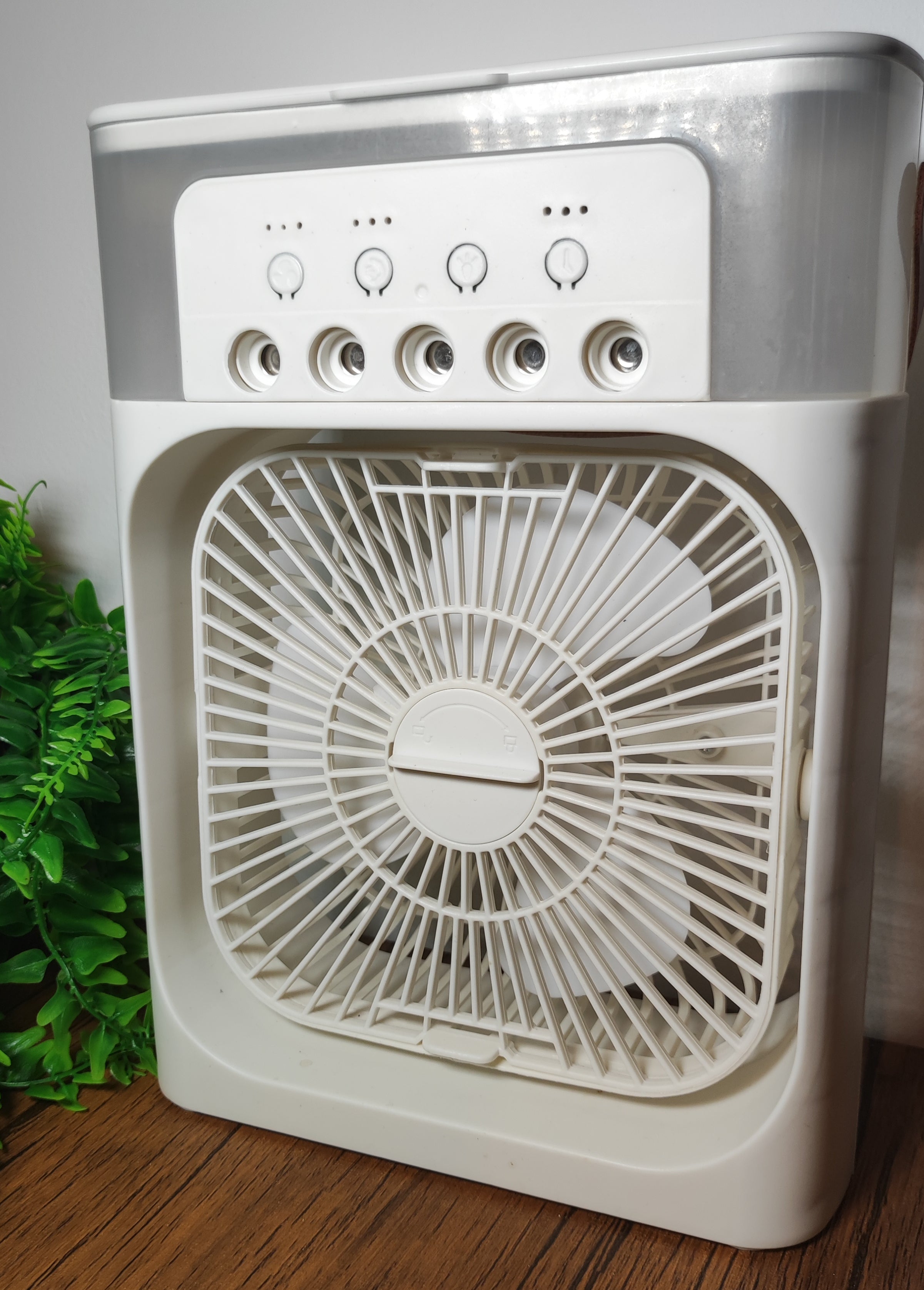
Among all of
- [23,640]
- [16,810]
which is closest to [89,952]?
[16,810]

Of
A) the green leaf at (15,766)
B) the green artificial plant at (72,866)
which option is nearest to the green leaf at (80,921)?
the green artificial plant at (72,866)

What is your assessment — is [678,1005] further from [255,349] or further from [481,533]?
[255,349]

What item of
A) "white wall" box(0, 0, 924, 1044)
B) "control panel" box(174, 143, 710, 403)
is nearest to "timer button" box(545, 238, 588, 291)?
"control panel" box(174, 143, 710, 403)

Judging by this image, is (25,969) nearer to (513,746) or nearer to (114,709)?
(114,709)

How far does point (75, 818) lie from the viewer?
0.80 meters

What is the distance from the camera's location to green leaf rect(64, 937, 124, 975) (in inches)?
33.5

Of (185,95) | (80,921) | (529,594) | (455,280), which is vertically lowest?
(80,921)

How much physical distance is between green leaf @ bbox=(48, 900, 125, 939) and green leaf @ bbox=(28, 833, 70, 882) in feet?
0.26

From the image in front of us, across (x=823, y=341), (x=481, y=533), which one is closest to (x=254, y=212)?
(x=481, y=533)

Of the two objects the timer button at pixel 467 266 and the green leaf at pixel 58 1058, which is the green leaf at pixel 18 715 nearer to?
the green leaf at pixel 58 1058

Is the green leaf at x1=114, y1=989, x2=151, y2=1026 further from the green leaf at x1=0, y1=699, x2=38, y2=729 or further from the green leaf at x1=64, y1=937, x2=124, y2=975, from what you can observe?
the green leaf at x1=0, y1=699, x2=38, y2=729

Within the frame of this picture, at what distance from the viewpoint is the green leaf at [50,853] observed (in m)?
0.77

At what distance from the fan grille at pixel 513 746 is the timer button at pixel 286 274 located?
0.11 metres

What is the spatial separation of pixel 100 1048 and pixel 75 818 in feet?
0.59
